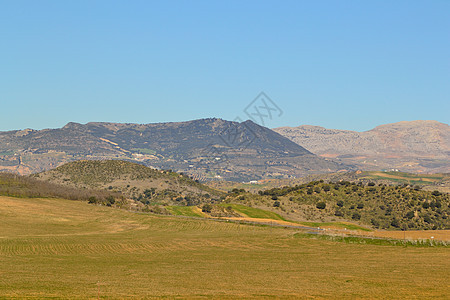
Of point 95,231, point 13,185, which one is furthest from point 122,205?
point 95,231

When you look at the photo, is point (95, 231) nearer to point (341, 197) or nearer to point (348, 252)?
point (348, 252)

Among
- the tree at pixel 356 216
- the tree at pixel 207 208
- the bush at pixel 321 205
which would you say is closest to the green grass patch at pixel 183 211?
the tree at pixel 207 208

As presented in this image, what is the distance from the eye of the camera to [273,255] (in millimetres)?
70375

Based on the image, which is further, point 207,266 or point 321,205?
point 321,205

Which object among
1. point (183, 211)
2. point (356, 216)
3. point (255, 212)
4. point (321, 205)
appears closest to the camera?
point (255, 212)

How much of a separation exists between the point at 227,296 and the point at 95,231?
71555 millimetres

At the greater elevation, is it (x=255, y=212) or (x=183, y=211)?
(x=255, y=212)

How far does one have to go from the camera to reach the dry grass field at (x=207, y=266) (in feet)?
139

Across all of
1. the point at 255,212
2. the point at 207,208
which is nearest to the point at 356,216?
the point at 255,212

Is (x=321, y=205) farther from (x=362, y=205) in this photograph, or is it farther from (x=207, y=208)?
(x=207, y=208)

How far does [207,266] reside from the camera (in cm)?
5944

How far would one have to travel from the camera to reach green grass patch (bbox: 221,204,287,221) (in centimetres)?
15612

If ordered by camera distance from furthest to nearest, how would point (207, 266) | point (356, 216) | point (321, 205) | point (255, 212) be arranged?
point (321, 205), point (356, 216), point (255, 212), point (207, 266)

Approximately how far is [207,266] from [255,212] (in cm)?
10227
